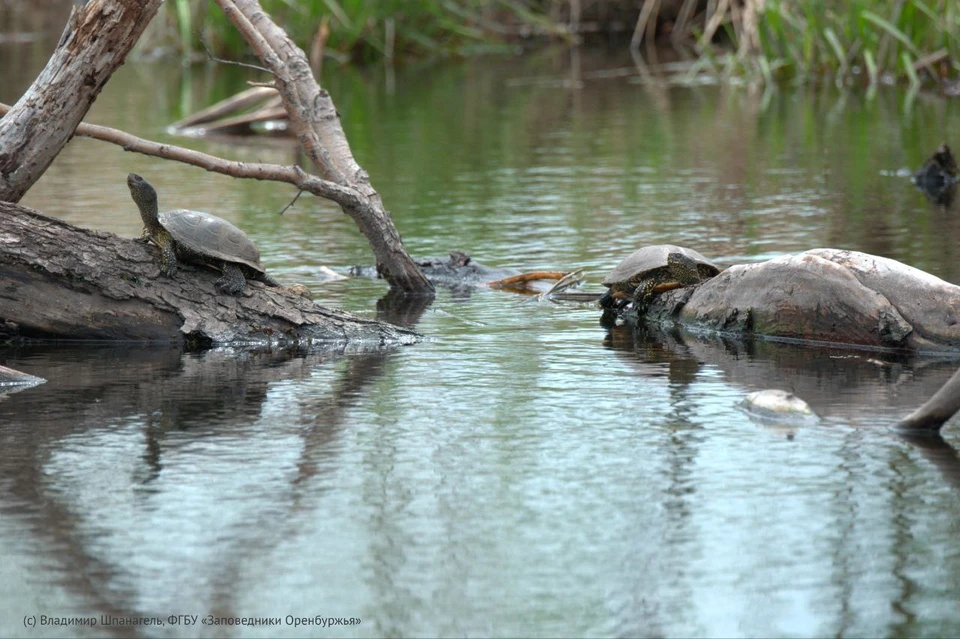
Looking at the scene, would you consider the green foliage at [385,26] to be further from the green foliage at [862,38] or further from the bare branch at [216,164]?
the bare branch at [216,164]

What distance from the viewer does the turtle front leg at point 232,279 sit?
7.25 m

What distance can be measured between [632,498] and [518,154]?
1131 centimetres

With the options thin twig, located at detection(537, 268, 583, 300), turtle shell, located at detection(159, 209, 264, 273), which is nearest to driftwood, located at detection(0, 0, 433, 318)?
turtle shell, located at detection(159, 209, 264, 273)

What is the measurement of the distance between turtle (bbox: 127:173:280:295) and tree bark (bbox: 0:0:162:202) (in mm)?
472

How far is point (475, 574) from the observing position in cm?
423

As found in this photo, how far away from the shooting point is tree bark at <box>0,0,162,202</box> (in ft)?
23.3

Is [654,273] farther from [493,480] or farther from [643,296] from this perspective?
[493,480]

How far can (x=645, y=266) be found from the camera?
25.6 ft

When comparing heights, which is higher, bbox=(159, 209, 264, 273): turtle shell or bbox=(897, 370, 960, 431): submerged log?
bbox=(159, 209, 264, 273): turtle shell

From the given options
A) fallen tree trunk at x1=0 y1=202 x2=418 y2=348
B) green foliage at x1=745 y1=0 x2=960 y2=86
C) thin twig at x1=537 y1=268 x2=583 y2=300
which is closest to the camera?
fallen tree trunk at x1=0 y1=202 x2=418 y2=348

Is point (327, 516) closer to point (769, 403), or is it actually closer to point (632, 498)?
point (632, 498)

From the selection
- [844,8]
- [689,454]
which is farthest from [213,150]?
[689,454]

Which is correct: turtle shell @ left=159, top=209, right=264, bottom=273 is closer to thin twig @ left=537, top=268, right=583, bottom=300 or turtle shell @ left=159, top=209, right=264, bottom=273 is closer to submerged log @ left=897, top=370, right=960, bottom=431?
thin twig @ left=537, top=268, right=583, bottom=300

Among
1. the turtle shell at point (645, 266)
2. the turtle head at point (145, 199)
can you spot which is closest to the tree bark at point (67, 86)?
the turtle head at point (145, 199)
